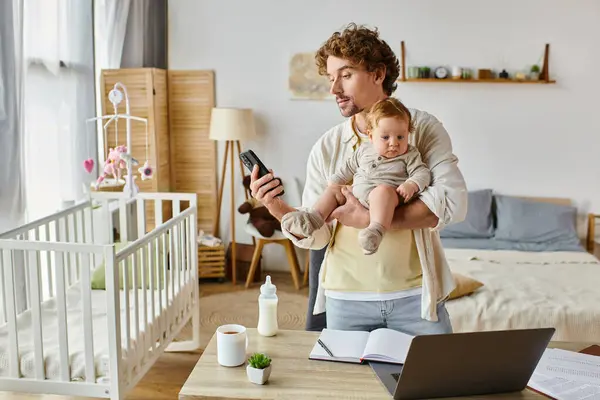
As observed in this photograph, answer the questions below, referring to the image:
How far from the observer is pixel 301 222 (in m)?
1.45

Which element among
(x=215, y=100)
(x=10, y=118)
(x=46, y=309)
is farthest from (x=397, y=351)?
(x=215, y=100)

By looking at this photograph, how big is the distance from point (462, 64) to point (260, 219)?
1756 mm

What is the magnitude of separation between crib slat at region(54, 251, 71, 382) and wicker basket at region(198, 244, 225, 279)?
7.37ft

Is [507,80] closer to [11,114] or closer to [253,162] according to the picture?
[11,114]

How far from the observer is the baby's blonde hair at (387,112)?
1460 mm

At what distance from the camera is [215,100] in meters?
4.80

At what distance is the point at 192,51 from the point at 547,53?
8.09 ft

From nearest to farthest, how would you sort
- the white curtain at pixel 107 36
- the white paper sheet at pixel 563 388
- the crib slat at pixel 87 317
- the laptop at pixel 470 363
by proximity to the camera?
the laptop at pixel 470 363 < the white paper sheet at pixel 563 388 < the crib slat at pixel 87 317 < the white curtain at pixel 107 36

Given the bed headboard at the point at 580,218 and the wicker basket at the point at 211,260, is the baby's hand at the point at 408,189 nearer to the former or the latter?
the wicker basket at the point at 211,260

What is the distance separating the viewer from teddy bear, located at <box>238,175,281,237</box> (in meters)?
4.44

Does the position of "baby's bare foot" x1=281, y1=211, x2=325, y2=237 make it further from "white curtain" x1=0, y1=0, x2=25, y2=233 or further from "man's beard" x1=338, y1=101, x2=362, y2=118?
"white curtain" x1=0, y1=0, x2=25, y2=233

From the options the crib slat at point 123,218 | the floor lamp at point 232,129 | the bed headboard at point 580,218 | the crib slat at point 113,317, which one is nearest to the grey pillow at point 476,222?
the bed headboard at point 580,218

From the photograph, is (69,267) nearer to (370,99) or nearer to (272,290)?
(272,290)

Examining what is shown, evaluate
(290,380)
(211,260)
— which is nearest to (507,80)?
(211,260)
